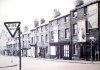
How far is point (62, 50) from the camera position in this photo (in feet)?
19.3

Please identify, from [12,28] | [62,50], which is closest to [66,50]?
[62,50]

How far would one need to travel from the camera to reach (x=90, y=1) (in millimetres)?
5539

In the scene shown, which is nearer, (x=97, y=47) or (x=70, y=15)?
(x=97, y=47)

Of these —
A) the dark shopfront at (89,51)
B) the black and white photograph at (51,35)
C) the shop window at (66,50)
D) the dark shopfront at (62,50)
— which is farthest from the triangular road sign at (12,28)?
the dark shopfront at (89,51)

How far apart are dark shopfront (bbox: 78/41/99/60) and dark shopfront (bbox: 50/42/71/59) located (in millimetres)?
384

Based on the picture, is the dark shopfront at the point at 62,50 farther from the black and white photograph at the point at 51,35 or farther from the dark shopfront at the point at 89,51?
the dark shopfront at the point at 89,51

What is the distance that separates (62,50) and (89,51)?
2.62 ft

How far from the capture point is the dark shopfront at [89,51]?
17.7 feet

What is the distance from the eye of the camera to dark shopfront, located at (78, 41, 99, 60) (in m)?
5.39

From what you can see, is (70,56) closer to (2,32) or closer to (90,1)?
(90,1)

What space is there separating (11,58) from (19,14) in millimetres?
1283

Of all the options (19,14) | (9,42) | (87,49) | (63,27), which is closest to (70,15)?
(63,27)

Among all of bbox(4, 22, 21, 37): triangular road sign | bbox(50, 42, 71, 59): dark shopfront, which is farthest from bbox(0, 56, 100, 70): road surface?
bbox(4, 22, 21, 37): triangular road sign

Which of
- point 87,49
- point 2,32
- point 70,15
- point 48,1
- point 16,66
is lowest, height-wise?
point 16,66
